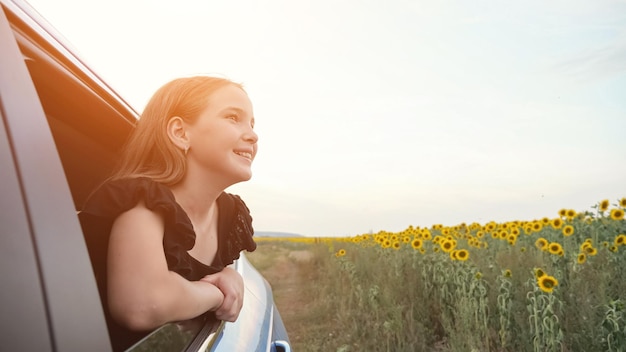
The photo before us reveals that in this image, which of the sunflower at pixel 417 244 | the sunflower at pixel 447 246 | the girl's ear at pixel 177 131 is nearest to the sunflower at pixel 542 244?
the sunflower at pixel 447 246

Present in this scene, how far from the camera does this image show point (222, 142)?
1.74 meters

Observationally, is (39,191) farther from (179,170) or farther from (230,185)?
(230,185)

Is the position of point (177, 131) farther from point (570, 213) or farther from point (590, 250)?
point (570, 213)

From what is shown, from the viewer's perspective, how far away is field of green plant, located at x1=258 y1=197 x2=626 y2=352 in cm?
445

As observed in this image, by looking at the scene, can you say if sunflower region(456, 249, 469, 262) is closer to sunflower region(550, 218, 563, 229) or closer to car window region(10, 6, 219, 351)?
sunflower region(550, 218, 563, 229)

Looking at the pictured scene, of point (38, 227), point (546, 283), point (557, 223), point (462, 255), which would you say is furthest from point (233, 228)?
point (557, 223)

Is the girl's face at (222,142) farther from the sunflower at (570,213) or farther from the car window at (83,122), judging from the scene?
the sunflower at (570,213)

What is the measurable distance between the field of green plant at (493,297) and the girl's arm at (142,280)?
3.20 meters

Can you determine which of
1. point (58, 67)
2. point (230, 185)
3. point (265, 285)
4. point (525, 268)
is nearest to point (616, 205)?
point (525, 268)

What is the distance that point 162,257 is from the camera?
1.34 meters

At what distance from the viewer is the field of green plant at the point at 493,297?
445 cm

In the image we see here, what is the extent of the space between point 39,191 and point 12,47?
0.85ft

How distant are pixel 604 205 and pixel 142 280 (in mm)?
8592

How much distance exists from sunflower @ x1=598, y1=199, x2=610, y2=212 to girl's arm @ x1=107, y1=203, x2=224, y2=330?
840 cm
